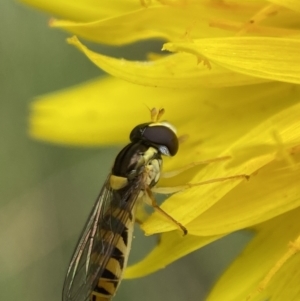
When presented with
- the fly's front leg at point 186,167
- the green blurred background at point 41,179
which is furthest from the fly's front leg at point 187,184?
the green blurred background at point 41,179

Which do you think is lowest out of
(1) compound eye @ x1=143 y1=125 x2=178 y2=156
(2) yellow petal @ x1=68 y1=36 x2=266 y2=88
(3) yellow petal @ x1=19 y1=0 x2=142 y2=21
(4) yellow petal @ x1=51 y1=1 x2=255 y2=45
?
(1) compound eye @ x1=143 y1=125 x2=178 y2=156

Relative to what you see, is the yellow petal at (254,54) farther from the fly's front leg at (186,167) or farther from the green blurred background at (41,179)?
the green blurred background at (41,179)

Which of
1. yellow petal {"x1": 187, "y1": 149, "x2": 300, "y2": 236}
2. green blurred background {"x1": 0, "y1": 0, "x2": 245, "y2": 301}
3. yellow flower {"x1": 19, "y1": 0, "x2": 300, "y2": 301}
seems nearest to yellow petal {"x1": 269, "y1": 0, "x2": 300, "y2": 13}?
yellow flower {"x1": 19, "y1": 0, "x2": 300, "y2": 301}

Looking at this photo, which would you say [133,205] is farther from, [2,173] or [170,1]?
[2,173]

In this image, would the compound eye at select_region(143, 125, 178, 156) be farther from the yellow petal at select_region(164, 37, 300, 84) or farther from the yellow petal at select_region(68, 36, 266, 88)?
the yellow petal at select_region(164, 37, 300, 84)

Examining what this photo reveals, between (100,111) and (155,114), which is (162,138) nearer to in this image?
(155,114)

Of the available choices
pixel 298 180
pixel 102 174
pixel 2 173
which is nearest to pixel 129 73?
pixel 298 180

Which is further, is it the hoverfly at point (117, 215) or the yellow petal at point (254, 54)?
the hoverfly at point (117, 215)
